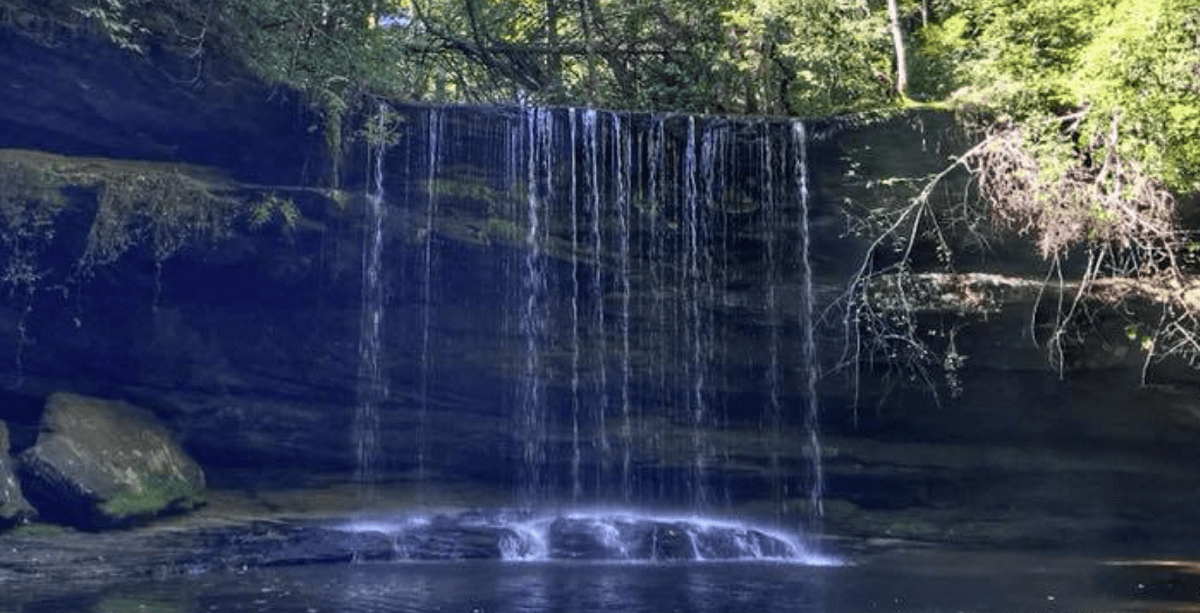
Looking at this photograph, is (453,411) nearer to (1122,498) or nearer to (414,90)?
(414,90)

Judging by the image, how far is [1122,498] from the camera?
17656 mm

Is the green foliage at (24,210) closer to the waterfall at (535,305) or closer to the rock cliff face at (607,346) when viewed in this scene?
the rock cliff face at (607,346)

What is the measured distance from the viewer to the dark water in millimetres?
10992

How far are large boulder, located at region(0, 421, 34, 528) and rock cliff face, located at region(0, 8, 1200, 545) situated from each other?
1.49 m

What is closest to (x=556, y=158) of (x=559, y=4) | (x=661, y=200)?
(x=661, y=200)

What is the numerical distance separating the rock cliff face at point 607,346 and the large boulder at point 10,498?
4.90 ft

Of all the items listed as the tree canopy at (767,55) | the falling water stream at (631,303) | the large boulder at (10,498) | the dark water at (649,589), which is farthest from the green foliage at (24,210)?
the dark water at (649,589)

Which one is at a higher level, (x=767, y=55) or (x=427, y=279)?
(x=767, y=55)

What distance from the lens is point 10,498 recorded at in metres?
14.4

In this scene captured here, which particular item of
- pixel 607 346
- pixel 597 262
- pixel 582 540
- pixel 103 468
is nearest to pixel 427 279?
pixel 597 262

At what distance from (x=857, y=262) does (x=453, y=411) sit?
583 cm

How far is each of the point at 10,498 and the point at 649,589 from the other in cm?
739

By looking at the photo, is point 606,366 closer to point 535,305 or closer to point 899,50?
point 535,305

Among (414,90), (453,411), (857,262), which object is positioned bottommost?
(453,411)
